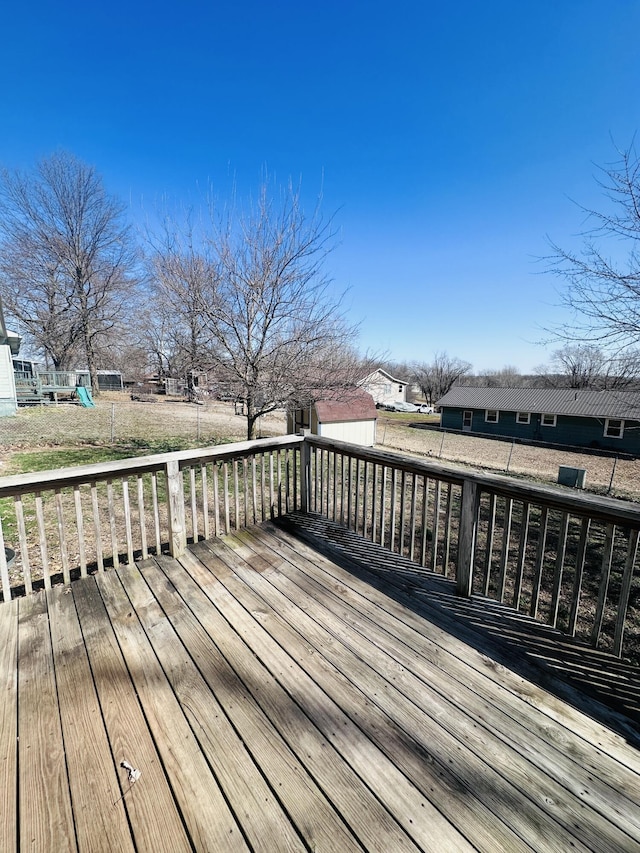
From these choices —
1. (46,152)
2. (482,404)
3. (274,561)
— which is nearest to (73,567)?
(274,561)

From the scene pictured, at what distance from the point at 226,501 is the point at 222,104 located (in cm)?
877

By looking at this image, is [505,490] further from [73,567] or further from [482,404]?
[482,404]

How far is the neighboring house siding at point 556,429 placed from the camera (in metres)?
19.8

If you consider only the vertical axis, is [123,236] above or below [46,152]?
below

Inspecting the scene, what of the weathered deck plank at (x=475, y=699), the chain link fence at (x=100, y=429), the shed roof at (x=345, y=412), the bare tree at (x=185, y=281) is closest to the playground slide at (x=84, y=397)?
the chain link fence at (x=100, y=429)

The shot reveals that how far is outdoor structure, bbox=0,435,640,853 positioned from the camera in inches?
43.4

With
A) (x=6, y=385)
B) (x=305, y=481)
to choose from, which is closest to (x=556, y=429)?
(x=305, y=481)

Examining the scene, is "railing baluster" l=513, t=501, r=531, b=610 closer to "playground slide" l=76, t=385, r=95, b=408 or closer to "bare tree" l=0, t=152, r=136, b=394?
"playground slide" l=76, t=385, r=95, b=408

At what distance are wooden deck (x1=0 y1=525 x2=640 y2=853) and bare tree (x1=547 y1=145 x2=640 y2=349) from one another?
16.1 ft

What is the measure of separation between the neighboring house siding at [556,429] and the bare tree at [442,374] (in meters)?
17.5

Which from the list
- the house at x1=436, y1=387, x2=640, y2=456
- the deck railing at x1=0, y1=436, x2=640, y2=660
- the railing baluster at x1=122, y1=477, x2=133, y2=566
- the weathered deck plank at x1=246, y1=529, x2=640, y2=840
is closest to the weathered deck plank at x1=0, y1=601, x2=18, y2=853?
the deck railing at x1=0, y1=436, x2=640, y2=660

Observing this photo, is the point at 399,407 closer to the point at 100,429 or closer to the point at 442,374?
the point at 442,374

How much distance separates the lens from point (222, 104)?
7.30 metres

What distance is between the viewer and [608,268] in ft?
15.4
